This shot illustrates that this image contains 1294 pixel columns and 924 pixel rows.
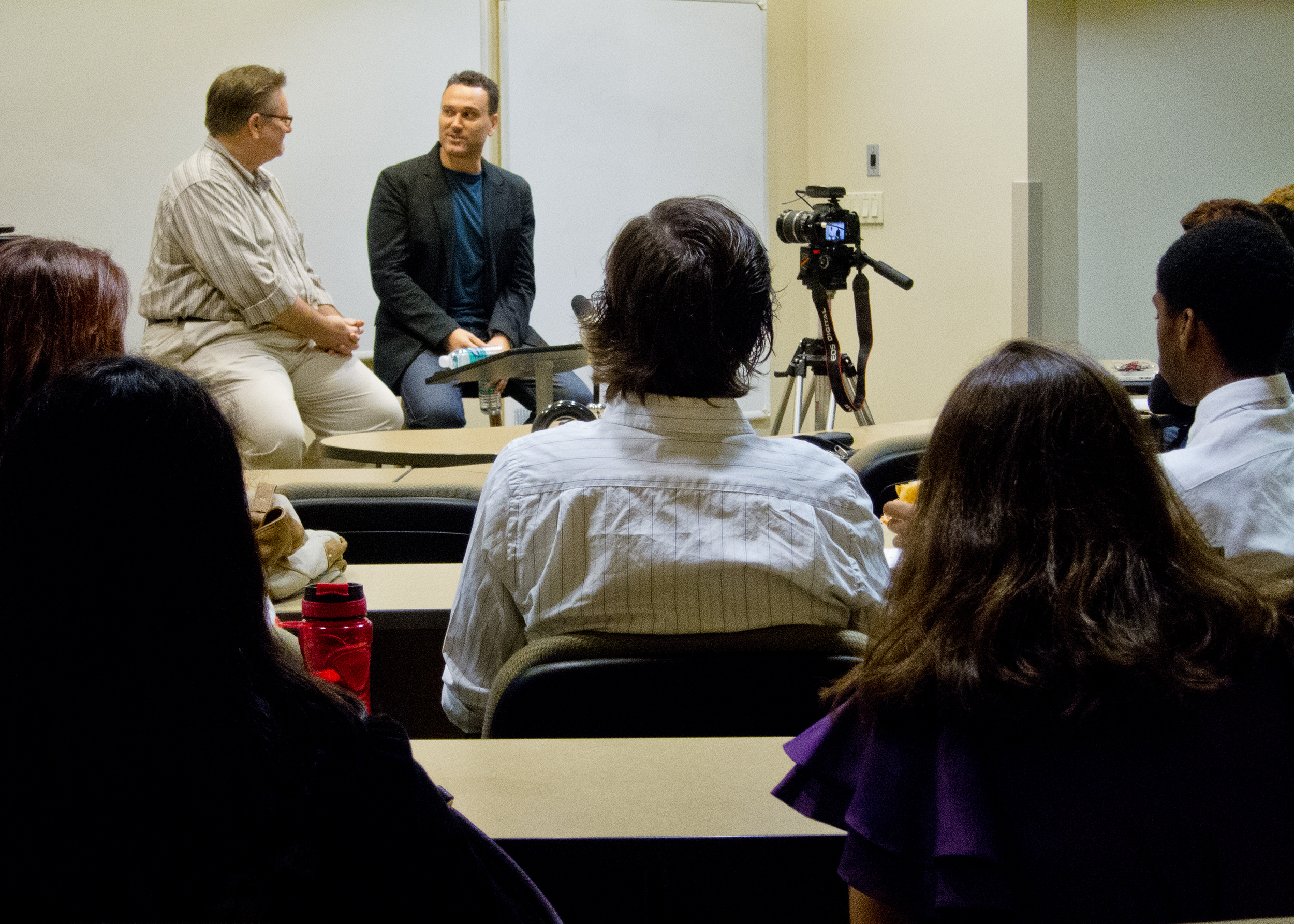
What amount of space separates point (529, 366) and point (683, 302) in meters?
1.92

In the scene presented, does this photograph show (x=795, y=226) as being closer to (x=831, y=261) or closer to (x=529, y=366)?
(x=831, y=261)

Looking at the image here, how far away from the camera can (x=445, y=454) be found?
2.86 meters

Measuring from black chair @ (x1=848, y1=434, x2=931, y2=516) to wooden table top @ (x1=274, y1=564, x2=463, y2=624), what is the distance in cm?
105

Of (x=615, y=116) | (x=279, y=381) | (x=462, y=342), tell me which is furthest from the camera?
(x=615, y=116)

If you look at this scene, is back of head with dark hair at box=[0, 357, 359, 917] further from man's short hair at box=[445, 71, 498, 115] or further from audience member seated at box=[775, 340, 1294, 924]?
man's short hair at box=[445, 71, 498, 115]

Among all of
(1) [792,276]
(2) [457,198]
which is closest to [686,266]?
(2) [457,198]

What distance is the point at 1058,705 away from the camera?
81 cm

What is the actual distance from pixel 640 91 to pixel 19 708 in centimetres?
489

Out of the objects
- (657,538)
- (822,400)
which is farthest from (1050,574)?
(822,400)

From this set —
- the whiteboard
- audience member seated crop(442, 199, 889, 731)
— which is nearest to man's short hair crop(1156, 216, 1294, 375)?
audience member seated crop(442, 199, 889, 731)

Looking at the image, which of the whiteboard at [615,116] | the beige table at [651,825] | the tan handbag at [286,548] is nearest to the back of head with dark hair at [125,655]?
the beige table at [651,825]

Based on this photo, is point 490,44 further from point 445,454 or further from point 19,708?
point 19,708

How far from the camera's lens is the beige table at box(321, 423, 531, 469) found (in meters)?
2.87

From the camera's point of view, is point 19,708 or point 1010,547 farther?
point 1010,547
